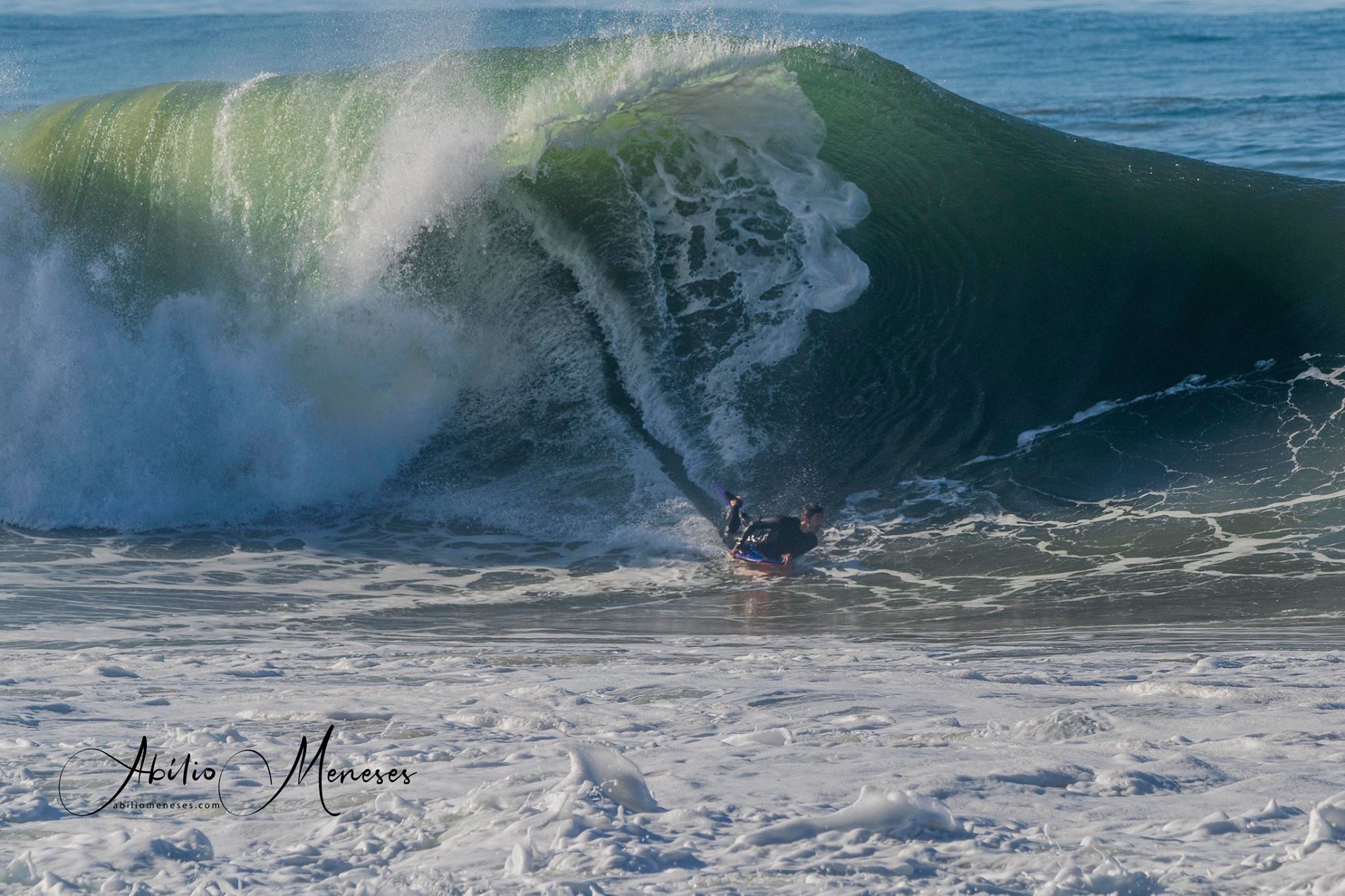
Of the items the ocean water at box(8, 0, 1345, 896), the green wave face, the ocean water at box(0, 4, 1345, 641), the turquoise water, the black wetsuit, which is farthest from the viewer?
the turquoise water

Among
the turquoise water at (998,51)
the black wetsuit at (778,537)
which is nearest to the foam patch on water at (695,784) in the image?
the black wetsuit at (778,537)

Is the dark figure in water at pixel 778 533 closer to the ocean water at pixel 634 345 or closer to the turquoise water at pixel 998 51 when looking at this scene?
the ocean water at pixel 634 345

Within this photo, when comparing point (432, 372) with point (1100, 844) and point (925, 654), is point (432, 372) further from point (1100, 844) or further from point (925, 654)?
point (1100, 844)

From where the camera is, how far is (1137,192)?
10.9 m

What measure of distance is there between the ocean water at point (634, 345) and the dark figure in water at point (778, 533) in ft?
0.69

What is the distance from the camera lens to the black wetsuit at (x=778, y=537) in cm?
766

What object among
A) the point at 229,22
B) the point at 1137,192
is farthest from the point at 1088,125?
the point at 229,22

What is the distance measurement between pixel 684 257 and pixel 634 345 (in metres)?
1.04

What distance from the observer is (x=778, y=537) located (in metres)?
7.67

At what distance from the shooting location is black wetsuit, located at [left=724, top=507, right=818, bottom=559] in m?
7.66

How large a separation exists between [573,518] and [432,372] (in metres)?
2.22

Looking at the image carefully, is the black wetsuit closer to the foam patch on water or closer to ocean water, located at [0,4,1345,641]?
ocean water, located at [0,4,1345,641]

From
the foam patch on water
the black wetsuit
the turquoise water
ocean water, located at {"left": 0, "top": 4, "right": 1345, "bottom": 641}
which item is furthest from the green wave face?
the foam patch on water

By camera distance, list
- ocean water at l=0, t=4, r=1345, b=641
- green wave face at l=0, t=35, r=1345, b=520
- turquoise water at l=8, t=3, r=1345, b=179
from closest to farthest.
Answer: ocean water at l=0, t=4, r=1345, b=641
green wave face at l=0, t=35, r=1345, b=520
turquoise water at l=8, t=3, r=1345, b=179
